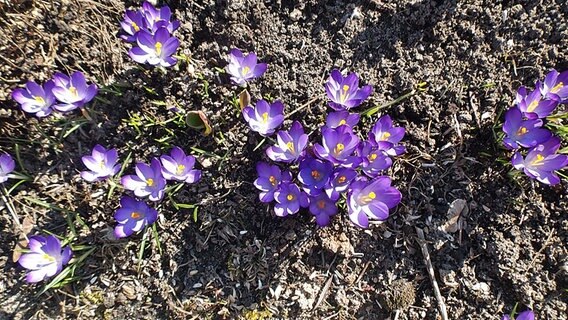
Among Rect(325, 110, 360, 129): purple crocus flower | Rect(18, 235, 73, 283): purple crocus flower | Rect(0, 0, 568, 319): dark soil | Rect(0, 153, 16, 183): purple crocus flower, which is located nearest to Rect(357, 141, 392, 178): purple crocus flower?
Rect(325, 110, 360, 129): purple crocus flower

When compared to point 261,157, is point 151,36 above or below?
above

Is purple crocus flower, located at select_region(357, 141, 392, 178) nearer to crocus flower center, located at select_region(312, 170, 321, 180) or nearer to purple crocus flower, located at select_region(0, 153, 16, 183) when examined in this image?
crocus flower center, located at select_region(312, 170, 321, 180)

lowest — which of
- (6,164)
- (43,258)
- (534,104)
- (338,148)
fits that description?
(43,258)

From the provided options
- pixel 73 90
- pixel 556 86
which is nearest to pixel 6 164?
pixel 73 90

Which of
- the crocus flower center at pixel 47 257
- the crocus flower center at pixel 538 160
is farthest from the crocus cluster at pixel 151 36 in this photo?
the crocus flower center at pixel 538 160

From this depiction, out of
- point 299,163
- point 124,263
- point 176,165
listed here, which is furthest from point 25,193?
point 299,163

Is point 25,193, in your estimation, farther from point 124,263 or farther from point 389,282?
point 389,282

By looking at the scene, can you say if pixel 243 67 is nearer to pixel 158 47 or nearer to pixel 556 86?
pixel 158 47
